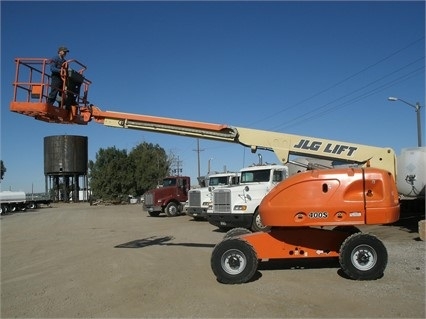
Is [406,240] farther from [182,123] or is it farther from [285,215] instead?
[182,123]

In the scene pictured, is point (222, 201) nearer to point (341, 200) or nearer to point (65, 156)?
point (341, 200)

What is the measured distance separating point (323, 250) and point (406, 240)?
5997 mm

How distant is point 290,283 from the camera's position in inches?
347

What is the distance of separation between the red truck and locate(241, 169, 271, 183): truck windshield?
13280 mm

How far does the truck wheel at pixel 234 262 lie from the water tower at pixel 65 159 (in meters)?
65.1

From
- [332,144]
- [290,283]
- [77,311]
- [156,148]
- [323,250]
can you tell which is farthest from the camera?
[156,148]

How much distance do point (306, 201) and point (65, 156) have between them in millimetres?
66157

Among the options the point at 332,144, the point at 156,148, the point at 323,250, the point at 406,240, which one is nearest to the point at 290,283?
the point at 323,250

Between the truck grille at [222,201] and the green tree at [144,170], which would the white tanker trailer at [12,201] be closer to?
the green tree at [144,170]

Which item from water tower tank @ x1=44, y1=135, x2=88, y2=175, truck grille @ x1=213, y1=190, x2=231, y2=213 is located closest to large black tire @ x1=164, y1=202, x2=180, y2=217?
truck grille @ x1=213, y1=190, x2=231, y2=213

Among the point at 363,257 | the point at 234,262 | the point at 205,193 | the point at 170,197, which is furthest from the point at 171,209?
the point at 363,257

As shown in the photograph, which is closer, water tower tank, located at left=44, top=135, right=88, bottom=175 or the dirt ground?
the dirt ground

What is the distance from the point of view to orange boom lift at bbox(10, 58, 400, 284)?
881 cm

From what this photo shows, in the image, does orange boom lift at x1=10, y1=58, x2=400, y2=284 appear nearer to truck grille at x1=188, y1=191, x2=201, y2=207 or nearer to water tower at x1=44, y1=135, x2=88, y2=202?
truck grille at x1=188, y1=191, x2=201, y2=207
